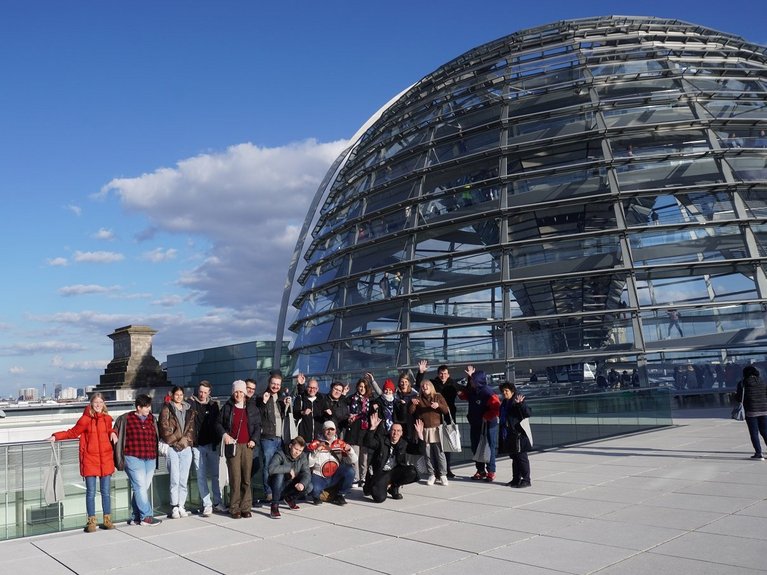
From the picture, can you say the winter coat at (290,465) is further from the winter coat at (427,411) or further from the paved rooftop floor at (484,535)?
the winter coat at (427,411)

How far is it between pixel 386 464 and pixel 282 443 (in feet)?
5.07

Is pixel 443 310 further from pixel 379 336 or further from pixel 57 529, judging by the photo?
pixel 57 529

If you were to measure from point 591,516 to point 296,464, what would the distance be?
3.94 metres

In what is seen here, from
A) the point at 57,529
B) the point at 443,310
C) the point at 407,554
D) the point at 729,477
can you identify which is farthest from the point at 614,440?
the point at 57,529

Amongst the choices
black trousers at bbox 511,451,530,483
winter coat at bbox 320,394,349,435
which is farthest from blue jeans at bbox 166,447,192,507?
black trousers at bbox 511,451,530,483

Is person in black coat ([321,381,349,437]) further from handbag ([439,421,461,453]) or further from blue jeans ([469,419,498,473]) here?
blue jeans ([469,419,498,473])

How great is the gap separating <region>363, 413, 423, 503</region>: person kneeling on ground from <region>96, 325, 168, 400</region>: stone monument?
35.8 meters

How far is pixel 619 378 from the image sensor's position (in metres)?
19.4

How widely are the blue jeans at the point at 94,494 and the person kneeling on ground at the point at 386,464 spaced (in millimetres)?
3490

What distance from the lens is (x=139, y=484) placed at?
8.62 metres

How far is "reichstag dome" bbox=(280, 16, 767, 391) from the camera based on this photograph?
19703mm

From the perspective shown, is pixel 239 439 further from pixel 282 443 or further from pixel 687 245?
pixel 687 245

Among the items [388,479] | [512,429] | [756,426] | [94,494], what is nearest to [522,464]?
[512,429]

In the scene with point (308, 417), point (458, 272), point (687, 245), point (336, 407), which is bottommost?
point (308, 417)
